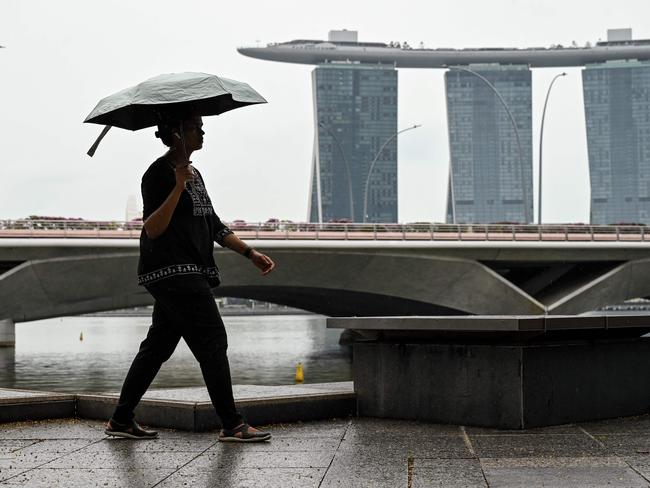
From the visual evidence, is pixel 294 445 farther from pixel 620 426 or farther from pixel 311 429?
pixel 620 426

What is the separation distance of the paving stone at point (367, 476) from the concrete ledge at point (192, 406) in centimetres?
174

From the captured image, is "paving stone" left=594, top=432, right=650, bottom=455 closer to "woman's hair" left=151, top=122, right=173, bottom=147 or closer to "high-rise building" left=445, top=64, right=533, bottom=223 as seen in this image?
"woman's hair" left=151, top=122, right=173, bottom=147

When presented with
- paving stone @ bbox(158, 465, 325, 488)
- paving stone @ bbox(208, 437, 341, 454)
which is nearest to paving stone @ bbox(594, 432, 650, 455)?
paving stone @ bbox(208, 437, 341, 454)

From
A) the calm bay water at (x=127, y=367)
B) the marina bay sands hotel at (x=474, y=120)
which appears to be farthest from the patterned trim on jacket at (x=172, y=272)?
the marina bay sands hotel at (x=474, y=120)

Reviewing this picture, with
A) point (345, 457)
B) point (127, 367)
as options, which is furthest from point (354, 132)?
point (345, 457)

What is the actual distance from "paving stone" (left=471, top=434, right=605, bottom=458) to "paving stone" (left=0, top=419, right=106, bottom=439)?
8.48 ft

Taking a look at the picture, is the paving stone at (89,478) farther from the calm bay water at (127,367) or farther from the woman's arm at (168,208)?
the calm bay water at (127,367)

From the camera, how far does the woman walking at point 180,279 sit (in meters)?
6.32

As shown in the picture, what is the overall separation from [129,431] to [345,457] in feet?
5.32

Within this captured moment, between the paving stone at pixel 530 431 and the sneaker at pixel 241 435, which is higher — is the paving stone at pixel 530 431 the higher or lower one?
the lower one

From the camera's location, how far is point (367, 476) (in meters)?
5.11

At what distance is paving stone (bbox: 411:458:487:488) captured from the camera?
15.8ft

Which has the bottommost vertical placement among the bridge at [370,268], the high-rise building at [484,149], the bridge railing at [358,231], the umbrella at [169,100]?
the bridge at [370,268]

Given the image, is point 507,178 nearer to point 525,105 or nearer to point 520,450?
point 525,105
